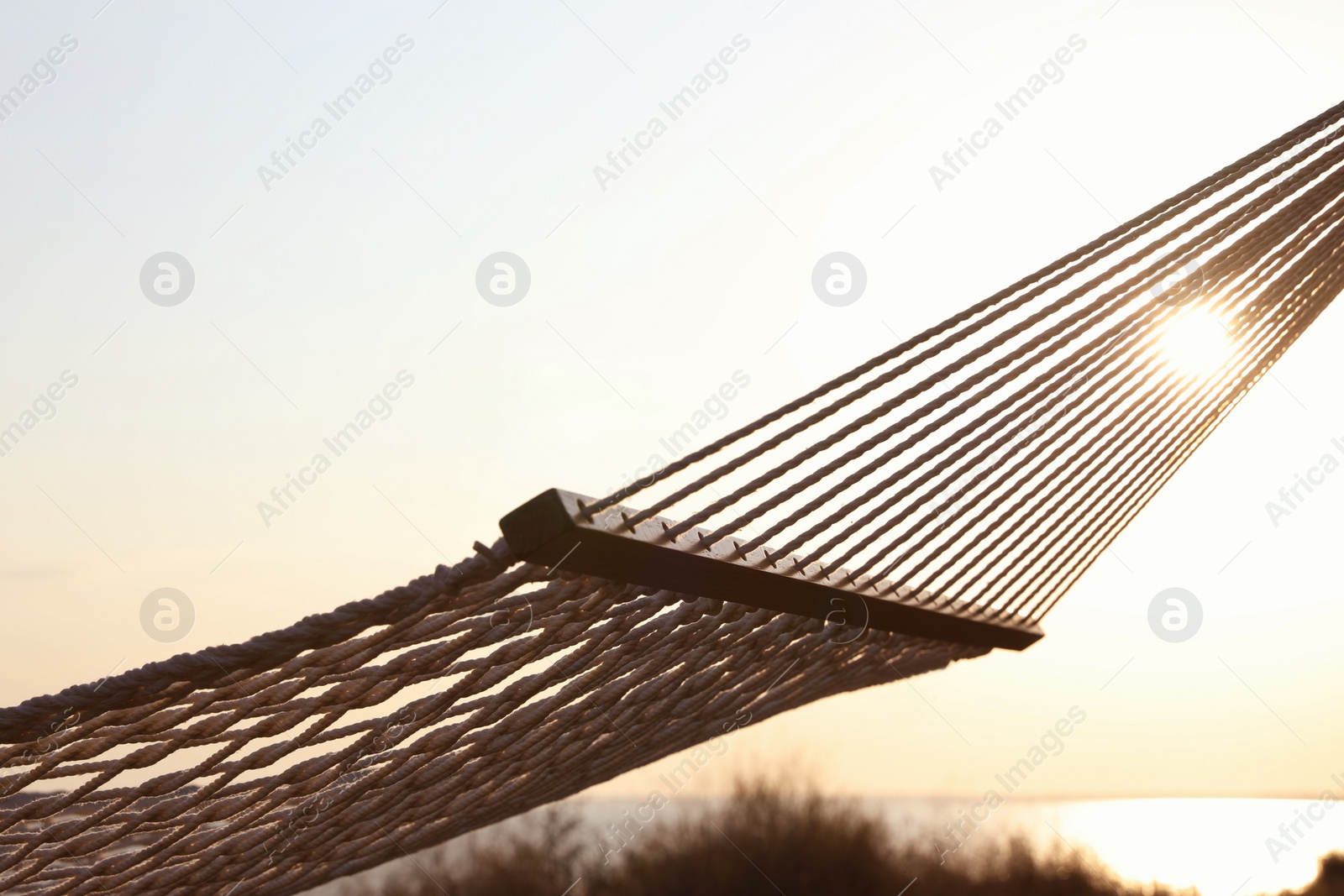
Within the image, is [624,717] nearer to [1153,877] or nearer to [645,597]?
[645,597]

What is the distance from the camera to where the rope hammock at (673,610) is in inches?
40.7

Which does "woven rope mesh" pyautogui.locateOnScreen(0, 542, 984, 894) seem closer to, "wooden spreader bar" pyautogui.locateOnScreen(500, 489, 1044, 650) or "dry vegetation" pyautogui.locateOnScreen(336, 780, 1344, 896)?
"wooden spreader bar" pyautogui.locateOnScreen(500, 489, 1044, 650)

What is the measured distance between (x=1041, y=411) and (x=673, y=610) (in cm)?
70

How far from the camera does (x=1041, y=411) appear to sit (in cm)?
155

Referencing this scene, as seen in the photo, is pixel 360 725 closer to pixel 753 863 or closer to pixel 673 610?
pixel 673 610

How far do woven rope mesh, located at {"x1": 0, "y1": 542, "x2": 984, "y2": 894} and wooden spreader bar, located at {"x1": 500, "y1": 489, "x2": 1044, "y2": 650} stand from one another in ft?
0.15

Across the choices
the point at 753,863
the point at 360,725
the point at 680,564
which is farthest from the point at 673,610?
the point at 753,863

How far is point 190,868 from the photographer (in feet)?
4.10

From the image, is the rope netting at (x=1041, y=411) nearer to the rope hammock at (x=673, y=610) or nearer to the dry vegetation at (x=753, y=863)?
the rope hammock at (x=673, y=610)

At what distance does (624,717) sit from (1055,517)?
3.27 feet

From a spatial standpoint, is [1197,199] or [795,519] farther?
[1197,199]

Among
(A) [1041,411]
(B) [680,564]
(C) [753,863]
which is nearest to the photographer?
(B) [680,564]

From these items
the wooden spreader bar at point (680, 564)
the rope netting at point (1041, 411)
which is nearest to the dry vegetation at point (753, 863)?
the rope netting at point (1041, 411)

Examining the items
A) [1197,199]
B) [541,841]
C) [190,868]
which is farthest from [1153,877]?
[190,868]
